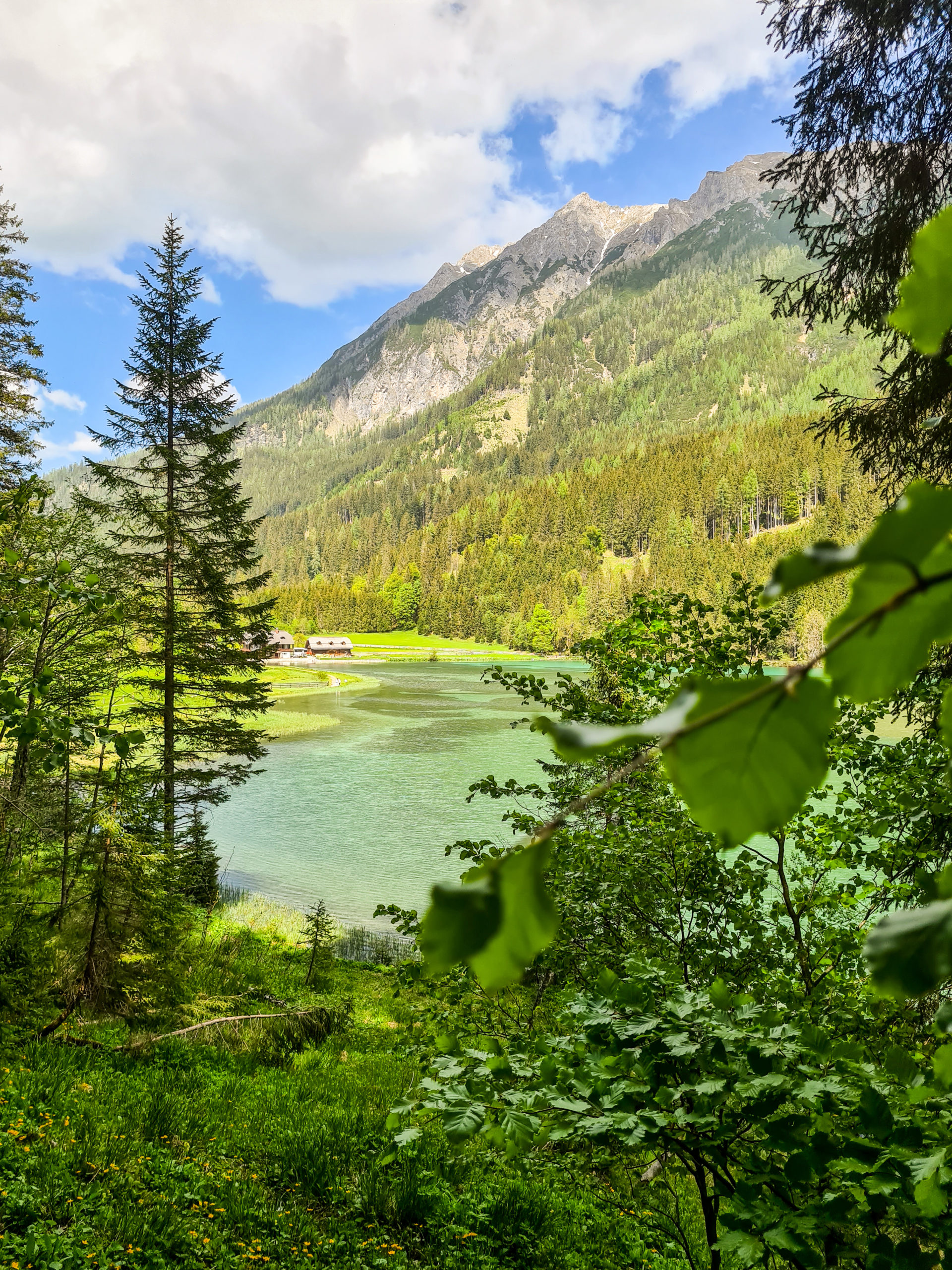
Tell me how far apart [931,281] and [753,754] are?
26 centimetres

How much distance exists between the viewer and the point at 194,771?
13234mm

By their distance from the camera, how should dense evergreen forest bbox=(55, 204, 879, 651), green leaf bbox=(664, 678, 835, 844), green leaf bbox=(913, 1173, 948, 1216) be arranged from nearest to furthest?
green leaf bbox=(664, 678, 835, 844) < green leaf bbox=(913, 1173, 948, 1216) < dense evergreen forest bbox=(55, 204, 879, 651)

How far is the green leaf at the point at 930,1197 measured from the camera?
996 millimetres

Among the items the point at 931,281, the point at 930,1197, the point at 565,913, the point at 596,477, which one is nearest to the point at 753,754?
the point at 931,281

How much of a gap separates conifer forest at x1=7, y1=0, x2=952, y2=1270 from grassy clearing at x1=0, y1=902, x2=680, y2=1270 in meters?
0.03

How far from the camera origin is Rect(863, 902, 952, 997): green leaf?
274 millimetres

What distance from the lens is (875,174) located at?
5.79 m

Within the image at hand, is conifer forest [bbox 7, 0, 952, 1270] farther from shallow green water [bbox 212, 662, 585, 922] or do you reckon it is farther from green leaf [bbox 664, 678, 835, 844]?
shallow green water [bbox 212, 662, 585, 922]

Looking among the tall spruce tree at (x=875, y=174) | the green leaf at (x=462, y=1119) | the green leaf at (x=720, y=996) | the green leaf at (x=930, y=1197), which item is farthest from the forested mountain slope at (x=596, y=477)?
the green leaf at (x=930, y=1197)

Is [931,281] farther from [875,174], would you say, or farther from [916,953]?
[875,174]

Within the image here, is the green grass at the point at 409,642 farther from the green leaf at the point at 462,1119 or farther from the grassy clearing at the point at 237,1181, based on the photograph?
the green leaf at the point at 462,1119

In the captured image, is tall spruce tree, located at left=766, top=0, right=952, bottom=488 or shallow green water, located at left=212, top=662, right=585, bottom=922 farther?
shallow green water, located at left=212, top=662, right=585, bottom=922

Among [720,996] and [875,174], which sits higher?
[875,174]

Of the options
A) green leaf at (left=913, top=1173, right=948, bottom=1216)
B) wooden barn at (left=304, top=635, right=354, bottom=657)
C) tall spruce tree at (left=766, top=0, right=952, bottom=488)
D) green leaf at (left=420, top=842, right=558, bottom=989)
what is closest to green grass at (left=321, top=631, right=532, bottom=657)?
wooden barn at (left=304, top=635, right=354, bottom=657)
